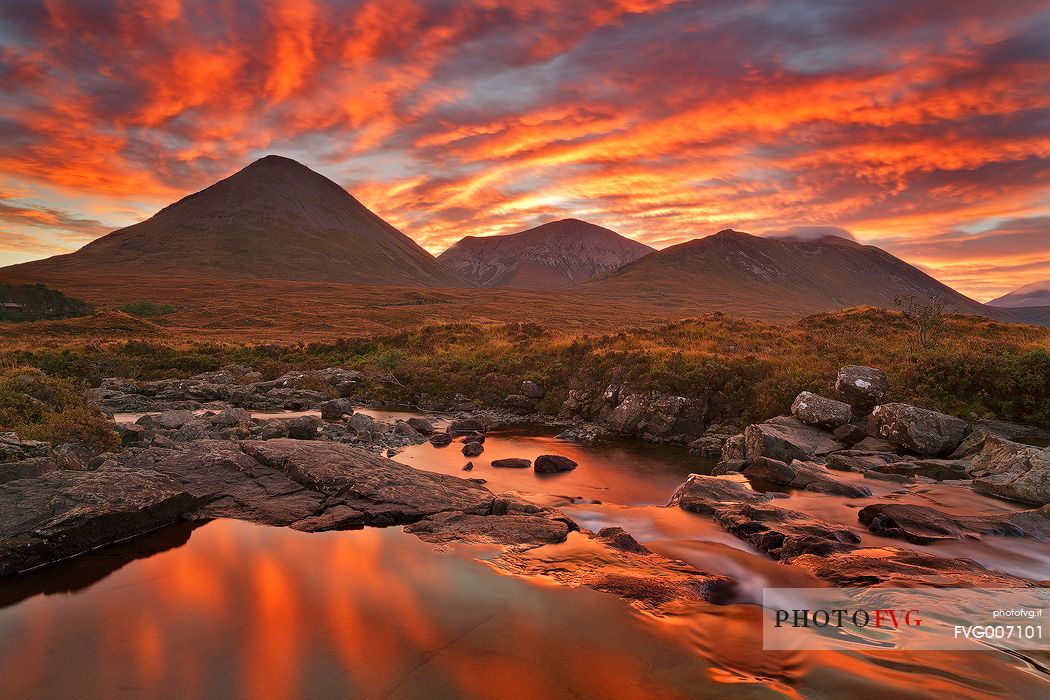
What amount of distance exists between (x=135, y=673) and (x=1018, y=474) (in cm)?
1978

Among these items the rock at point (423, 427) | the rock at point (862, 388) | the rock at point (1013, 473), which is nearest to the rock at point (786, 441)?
the rock at point (862, 388)

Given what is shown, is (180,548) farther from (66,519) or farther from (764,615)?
(764,615)

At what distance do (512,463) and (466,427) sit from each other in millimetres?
6637

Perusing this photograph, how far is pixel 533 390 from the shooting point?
101 ft

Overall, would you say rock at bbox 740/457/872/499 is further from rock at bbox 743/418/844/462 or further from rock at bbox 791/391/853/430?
rock at bbox 791/391/853/430

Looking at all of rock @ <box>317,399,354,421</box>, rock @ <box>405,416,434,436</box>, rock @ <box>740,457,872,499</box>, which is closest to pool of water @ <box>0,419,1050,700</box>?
rock @ <box>740,457,872,499</box>

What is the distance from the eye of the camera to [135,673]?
7168 mm

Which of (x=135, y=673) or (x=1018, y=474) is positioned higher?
(x=1018, y=474)

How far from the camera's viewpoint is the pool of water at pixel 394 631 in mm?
6898

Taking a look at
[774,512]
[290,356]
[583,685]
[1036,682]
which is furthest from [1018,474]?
[290,356]

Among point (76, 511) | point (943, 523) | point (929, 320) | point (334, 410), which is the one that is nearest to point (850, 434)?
point (943, 523)

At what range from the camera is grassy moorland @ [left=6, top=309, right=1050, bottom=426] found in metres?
21.9

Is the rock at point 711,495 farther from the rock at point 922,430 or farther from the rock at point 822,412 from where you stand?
the rock at point 922,430

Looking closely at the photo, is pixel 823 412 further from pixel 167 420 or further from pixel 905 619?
pixel 167 420
